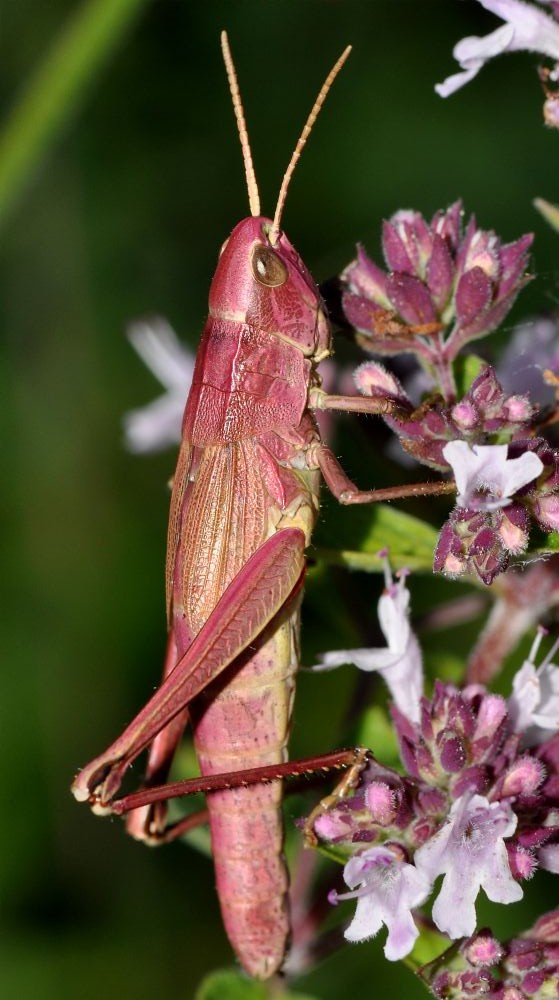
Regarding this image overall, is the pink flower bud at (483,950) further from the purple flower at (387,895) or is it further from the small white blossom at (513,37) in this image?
the small white blossom at (513,37)

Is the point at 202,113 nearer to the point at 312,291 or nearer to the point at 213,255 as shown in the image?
the point at 213,255

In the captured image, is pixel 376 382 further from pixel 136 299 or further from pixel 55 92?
pixel 136 299

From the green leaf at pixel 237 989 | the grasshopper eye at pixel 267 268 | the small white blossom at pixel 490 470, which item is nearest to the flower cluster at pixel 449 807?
the small white blossom at pixel 490 470

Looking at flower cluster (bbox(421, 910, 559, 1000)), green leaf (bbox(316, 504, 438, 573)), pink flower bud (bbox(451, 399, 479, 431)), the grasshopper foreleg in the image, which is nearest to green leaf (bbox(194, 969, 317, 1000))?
the grasshopper foreleg

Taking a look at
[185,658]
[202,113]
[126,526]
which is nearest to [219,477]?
[185,658]

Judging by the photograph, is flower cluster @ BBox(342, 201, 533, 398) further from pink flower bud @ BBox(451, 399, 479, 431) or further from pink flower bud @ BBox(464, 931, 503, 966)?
pink flower bud @ BBox(464, 931, 503, 966)

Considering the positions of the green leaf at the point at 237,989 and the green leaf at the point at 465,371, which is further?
the green leaf at the point at 237,989

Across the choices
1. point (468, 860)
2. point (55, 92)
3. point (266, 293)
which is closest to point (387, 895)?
point (468, 860)
